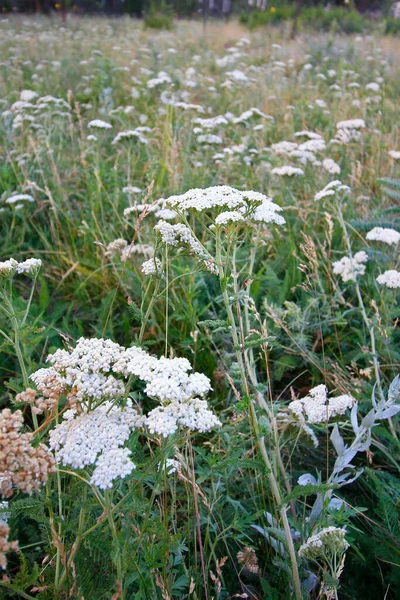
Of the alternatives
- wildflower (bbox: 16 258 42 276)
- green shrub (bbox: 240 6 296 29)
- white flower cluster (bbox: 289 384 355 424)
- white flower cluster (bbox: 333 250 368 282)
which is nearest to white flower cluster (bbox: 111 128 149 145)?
white flower cluster (bbox: 333 250 368 282)

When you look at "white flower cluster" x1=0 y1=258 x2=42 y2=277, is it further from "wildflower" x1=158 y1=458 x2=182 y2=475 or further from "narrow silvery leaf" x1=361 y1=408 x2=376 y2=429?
"narrow silvery leaf" x1=361 y1=408 x2=376 y2=429

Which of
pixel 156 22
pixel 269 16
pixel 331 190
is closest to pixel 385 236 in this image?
pixel 331 190

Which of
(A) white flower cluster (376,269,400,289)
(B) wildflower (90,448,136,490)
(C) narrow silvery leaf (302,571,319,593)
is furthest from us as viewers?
(A) white flower cluster (376,269,400,289)

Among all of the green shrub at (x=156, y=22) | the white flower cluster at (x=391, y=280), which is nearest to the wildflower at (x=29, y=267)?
the white flower cluster at (x=391, y=280)

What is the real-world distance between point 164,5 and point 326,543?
16.3 m

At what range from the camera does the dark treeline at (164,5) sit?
11734 mm

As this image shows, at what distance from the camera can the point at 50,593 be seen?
1.31 metres

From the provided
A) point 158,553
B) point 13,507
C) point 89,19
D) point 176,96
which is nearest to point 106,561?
point 158,553

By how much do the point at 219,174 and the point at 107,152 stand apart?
155 centimetres

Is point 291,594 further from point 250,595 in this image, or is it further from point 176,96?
point 176,96

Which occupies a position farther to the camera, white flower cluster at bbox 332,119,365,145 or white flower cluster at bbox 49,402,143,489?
white flower cluster at bbox 332,119,365,145

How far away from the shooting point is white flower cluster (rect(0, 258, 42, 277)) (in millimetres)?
1470

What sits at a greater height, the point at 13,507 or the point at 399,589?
the point at 13,507

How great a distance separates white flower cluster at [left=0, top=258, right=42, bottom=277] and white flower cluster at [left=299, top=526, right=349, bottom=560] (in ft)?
3.56
